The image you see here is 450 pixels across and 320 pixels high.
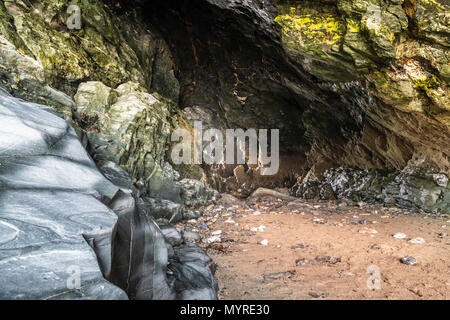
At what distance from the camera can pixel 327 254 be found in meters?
3.56

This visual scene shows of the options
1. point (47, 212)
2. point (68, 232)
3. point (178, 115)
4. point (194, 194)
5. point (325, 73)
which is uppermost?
point (325, 73)

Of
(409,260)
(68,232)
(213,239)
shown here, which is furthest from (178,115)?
(409,260)

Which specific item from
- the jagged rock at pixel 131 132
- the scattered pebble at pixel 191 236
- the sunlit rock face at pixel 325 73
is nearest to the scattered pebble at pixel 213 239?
the scattered pebble at pixel 191 236

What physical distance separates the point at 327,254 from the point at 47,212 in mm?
3581

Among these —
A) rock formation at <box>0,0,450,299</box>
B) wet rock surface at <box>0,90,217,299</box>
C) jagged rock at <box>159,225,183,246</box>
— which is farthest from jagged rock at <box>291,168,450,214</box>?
jagged rock at <box>159,225,183,246</box>

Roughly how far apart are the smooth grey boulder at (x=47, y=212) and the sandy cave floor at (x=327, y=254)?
160 cm

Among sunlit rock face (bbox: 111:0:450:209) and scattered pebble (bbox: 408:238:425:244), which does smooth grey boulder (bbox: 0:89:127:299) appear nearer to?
scattered pebble (bbox: 408:238:425:244)

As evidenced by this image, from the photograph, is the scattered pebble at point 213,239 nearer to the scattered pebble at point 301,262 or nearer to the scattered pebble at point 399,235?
the scattered pebble at point 301,262

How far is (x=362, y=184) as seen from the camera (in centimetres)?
829

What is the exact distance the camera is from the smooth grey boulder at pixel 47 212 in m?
1.59

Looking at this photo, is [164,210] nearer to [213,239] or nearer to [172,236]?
[213,239]

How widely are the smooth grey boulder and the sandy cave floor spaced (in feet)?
5.26

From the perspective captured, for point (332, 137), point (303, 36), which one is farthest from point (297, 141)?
point (303, 36)

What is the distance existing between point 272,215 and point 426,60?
15.4 feet
